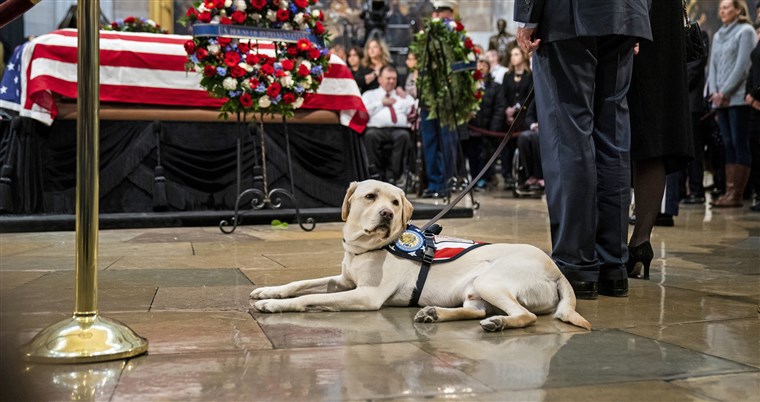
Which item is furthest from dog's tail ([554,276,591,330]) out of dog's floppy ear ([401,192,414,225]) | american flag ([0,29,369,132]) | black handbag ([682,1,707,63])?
american flag ([0,29,369,132])

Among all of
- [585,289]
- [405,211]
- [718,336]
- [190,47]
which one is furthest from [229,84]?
[718,336]

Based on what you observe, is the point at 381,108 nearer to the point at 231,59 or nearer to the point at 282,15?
the point at 282,15

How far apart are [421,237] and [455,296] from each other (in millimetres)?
269

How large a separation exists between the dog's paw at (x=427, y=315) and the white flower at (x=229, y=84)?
4165 millimetres

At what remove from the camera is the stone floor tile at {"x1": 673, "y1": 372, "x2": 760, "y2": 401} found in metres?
2.10

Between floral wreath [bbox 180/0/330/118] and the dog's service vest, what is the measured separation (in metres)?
3.82

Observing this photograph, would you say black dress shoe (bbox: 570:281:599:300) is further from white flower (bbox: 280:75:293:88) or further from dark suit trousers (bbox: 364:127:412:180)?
dark suit trousers (bbox: 364:127:412:180)

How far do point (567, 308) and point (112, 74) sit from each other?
222 inches

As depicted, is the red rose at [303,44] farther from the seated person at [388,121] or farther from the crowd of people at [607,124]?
the seated person at [388,121]

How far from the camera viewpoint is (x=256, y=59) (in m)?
6.90

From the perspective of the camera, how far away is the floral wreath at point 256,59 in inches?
267

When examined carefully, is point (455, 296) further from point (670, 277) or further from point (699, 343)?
point (670, 277)

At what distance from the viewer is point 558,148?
370cm

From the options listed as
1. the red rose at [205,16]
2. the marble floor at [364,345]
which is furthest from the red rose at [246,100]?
the marble floor at [364,345]
